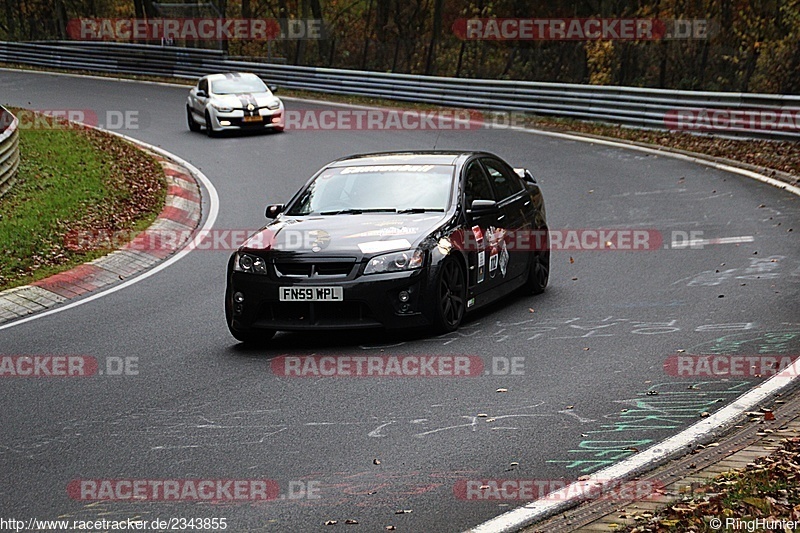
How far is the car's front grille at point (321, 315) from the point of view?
947 centimetres

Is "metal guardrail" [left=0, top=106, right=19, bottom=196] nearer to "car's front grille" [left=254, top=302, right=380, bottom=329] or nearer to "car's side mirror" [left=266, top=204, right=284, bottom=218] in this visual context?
"car's side mirror" [left=266, top=204, right=284, bottom=218]

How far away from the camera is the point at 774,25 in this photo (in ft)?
128

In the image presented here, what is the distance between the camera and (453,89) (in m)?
33.6

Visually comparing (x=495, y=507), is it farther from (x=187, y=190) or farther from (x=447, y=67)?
(x=447, y=67)

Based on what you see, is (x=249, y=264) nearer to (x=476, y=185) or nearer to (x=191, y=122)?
(x=476, y=185)

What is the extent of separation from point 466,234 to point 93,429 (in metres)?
4.03

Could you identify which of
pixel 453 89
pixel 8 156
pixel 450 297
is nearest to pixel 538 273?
pixel 450 297

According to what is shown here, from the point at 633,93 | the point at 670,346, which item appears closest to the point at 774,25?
the point at 633,93

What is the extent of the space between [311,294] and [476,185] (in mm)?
2441

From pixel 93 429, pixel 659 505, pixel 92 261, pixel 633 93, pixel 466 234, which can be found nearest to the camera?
pixel 659 505

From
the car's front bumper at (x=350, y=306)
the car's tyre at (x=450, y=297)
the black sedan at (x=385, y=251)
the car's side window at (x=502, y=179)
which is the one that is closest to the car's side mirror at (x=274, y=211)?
the black sedan at (x=385, y=251)

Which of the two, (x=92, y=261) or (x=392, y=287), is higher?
(x=392, y=287)

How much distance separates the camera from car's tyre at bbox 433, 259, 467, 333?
9.70 metres

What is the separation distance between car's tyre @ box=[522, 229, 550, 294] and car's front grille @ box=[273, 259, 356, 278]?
2.83 metres
